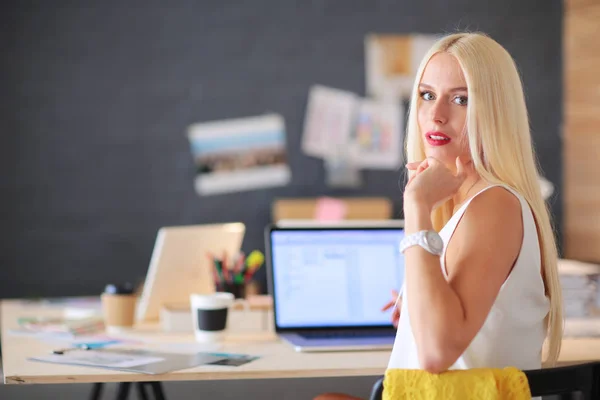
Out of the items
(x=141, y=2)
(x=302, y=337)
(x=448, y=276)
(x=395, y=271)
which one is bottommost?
(x=302, y=337)

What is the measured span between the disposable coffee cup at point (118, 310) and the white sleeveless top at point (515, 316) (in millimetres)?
1068

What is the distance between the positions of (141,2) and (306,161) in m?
1.10

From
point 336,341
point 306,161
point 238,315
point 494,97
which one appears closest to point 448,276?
point 494,97

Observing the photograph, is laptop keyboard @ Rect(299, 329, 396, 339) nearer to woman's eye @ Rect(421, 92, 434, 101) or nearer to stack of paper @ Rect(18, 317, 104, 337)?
stack of paper @ Rect(18, 317, 104, 337)

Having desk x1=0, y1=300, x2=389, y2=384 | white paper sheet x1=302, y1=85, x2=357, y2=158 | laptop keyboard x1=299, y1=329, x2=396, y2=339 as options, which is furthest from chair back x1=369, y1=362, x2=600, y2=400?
white paper sheet x1=302, y1=85, x2=357, y2=158

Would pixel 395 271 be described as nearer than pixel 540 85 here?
Yes

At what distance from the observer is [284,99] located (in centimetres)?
396

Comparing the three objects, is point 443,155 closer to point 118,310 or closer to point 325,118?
point 118,310

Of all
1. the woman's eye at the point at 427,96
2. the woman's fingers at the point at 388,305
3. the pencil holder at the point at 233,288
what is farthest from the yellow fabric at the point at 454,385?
the pencil holder at the point at 233,288

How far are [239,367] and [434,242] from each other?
0.62 m

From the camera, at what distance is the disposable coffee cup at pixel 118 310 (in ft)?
7.26

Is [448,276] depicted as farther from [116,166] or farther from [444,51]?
[116,166]

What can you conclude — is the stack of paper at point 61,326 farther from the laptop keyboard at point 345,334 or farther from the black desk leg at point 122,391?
the laptop keyboard at point 345,334

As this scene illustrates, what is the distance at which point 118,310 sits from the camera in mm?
2215
